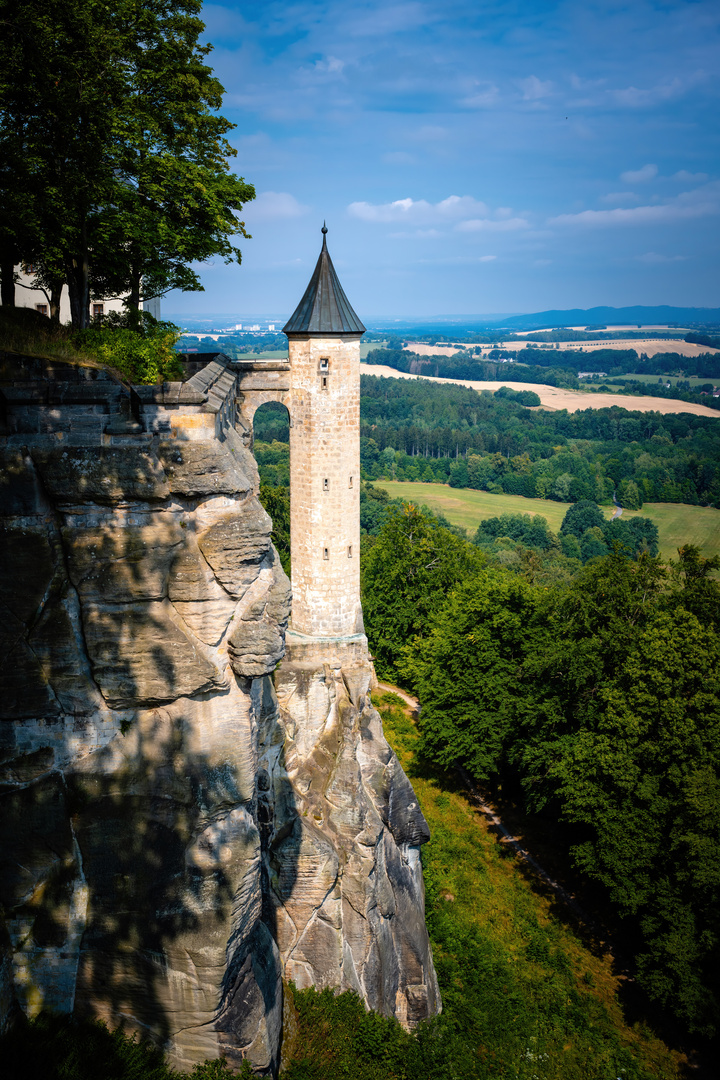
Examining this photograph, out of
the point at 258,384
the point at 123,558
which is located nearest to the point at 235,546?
the point at 123,558

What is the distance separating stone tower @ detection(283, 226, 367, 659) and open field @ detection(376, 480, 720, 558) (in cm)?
6065

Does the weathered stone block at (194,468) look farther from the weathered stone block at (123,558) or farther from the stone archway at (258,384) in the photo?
the stone archway at (258,384)

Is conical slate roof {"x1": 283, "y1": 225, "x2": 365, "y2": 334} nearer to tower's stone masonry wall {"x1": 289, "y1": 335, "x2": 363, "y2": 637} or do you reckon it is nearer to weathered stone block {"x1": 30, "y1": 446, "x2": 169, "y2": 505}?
tower's stone masonry wall {"x1": 289, "y1": 335, "x2": 363, "y2": 637}

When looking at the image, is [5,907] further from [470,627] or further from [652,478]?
[652,478]

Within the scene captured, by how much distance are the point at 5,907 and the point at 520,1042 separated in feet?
51.6

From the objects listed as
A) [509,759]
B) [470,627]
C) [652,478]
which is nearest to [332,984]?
[509,759]

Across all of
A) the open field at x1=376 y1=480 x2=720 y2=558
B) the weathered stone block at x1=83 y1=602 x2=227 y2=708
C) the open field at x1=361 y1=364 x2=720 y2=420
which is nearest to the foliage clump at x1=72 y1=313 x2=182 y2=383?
the weathered stone block at x1=83 y1=602 x2=227 y2=708

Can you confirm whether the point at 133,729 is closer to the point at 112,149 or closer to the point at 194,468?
the point at 194,468

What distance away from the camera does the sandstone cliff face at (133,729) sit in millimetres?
10320

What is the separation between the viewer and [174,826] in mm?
10938

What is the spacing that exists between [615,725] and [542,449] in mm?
110013

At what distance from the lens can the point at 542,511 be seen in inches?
3912

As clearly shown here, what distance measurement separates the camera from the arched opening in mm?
44531

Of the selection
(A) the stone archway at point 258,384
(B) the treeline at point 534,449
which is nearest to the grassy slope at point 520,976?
(A) the stone archway at point 258,384
